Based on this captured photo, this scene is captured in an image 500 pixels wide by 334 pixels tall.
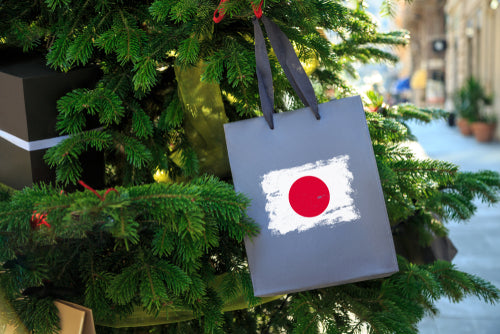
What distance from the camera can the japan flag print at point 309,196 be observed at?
0.94 meters

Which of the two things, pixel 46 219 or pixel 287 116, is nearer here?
pixel 46 219

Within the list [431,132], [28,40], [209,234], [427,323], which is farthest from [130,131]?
[431,132]

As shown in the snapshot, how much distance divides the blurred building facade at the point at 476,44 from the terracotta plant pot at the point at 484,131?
0.49 ft

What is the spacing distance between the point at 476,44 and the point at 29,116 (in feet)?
52.6

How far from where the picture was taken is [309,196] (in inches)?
37.2

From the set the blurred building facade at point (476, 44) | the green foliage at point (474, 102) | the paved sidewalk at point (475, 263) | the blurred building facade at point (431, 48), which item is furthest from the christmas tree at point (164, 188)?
the blurred building facade at point (431, 48)

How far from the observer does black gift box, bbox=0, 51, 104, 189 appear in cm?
99

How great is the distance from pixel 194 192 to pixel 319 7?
528 millimetres

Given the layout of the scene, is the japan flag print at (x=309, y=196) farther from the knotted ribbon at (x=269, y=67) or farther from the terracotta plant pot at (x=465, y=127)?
the terracotta plant pot at (x=465, y=127)

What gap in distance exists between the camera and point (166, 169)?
1.18 meters

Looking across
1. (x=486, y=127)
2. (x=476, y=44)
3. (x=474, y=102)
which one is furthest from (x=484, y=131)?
(x=476, y=44)

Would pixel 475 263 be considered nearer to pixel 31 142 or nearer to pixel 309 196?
pixel 309 196

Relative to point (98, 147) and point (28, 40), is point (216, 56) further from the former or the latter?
point (28, 40)

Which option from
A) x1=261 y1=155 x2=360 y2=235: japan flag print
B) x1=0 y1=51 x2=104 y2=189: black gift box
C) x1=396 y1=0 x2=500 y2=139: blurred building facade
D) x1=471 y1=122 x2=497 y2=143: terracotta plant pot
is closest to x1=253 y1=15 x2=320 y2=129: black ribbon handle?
x1=261 y1=155 x2=360 y2=235: japan flag print
